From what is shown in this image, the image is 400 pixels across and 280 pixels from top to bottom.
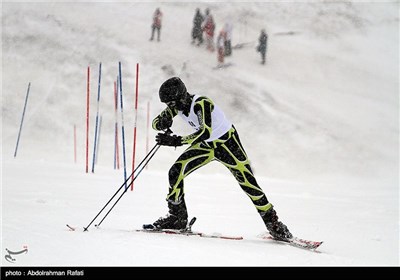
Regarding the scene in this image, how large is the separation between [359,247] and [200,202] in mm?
3238

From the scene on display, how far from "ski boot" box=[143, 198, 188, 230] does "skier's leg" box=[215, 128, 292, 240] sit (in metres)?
0.67

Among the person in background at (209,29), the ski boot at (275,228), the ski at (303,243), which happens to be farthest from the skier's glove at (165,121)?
the person in background at (209,29)

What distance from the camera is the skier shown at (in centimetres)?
500

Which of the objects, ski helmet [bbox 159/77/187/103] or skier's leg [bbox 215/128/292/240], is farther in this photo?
skier's leg [bbox 215/128/292/240]

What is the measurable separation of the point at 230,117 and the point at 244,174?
46.4 ft

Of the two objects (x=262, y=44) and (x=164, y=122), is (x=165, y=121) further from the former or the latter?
(x=262, y=44)

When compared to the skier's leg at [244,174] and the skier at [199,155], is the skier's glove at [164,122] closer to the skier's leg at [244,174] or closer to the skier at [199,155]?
the skier at [199,155]

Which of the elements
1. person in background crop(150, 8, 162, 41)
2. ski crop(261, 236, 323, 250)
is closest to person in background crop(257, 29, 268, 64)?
person in background crop(150, 8, 162, 41)

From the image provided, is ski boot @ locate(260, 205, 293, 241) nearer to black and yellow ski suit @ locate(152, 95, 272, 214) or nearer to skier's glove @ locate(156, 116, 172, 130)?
black and yellow ski suit @ locate(152, 95, 272, 214)

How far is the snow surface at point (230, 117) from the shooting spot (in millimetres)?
4660

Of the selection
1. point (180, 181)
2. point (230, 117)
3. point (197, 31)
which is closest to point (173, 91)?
point (180, 181)

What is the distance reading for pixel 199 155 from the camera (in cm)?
521
